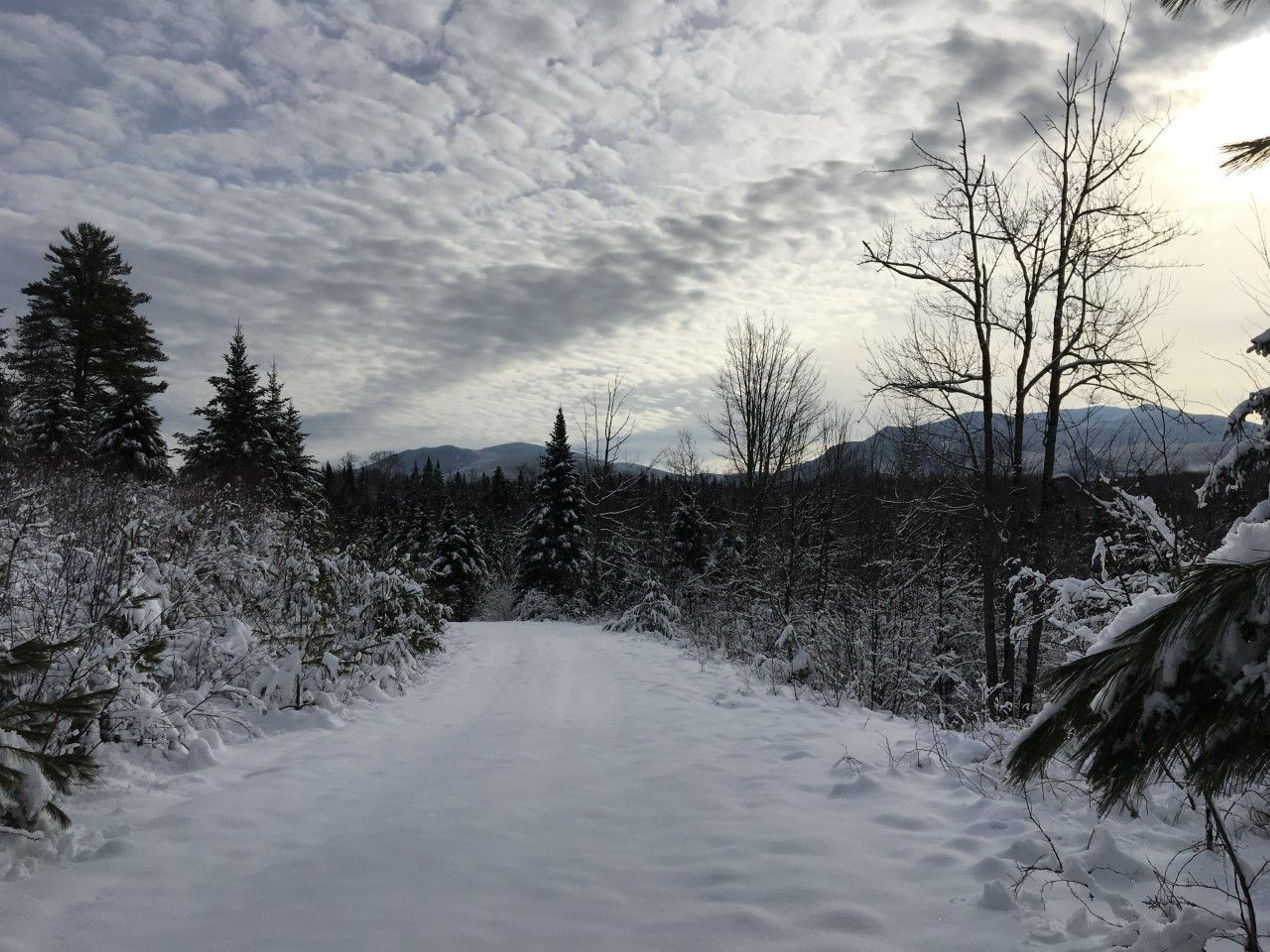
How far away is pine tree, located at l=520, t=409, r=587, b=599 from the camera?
100 ft

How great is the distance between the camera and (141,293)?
90.2 feet

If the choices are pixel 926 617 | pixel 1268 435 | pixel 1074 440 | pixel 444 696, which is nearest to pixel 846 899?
pixel 1268 435

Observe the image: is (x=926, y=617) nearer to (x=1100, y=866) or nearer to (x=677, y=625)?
(x=677, y=625)

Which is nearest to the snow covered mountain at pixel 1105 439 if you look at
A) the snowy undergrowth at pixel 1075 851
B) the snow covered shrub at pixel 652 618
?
the snowy undergrowth at pixel 1075 851

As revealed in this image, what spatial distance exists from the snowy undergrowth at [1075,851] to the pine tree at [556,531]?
26088mm

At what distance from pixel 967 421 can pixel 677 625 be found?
1066cm

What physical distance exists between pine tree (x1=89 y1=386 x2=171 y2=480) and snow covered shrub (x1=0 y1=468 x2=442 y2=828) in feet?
47.2

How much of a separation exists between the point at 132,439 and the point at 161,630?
23490 mm

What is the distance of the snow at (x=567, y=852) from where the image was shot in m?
2.62

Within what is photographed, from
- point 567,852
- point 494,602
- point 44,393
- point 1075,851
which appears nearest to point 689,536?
point 494,602

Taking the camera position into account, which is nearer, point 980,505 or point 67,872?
point 67,872

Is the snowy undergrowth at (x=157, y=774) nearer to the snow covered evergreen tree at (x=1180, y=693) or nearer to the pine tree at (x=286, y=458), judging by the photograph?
the snow covered evergreen tree at (x=1180, y=693)

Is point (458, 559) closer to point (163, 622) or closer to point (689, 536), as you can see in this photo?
point (689, 536)

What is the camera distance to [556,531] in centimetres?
3105
